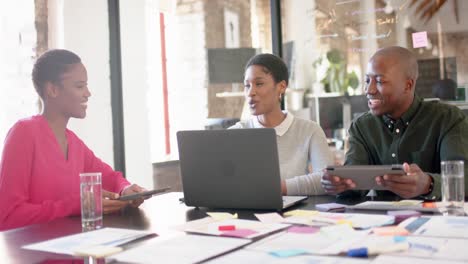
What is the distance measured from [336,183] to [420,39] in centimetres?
A: 248

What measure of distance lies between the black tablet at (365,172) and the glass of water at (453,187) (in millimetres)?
166

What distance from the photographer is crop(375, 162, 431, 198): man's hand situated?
165 cm

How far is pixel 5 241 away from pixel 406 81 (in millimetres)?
1659

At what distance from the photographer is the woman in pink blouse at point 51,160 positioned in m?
1.74

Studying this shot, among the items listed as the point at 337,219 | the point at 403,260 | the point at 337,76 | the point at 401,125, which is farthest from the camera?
the point at 337,76

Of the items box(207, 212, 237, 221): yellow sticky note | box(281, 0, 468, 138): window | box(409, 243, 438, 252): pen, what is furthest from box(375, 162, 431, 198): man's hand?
box(281, 0, 468, 138): window

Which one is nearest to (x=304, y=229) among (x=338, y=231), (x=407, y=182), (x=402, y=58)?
(x=338, y=231)

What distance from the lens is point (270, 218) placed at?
4.82 ft

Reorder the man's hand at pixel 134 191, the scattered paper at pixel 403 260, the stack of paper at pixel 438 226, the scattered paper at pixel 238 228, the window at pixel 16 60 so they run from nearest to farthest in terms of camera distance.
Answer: the scattered paper at pixel 403 260 < the stack of paper at pixel 438 226 < the scattered paper at pixel 238 228 < the man's hand at pixel 134 191 < the window at pixel 16 60

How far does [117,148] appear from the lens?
3951 millimetres

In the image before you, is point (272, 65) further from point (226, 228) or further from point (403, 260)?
point (403, 260)

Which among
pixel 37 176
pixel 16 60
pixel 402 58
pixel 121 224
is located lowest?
pixel 121 224

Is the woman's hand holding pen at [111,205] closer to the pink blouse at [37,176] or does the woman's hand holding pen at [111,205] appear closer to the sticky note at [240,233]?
the pink blouse at [37,176]

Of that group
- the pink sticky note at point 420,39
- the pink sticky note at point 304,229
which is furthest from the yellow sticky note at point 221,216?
the pink sticky note at point 420,39
